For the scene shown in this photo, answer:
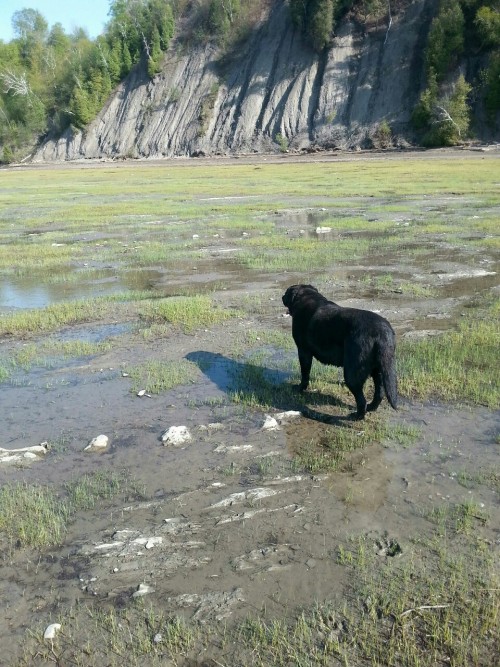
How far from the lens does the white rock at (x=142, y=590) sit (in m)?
4.28

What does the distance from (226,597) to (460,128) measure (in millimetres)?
64589

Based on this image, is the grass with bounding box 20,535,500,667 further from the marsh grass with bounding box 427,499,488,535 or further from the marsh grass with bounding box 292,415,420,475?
the marsh grass with bounding box 292,415,420,475

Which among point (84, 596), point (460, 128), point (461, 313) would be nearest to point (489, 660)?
point (84, 596)

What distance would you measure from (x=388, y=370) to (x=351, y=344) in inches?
19.8

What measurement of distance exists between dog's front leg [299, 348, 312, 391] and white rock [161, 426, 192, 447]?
1.76 meters

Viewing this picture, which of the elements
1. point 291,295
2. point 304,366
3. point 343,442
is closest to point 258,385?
point 304,366

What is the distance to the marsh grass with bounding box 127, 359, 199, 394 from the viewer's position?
8.29m

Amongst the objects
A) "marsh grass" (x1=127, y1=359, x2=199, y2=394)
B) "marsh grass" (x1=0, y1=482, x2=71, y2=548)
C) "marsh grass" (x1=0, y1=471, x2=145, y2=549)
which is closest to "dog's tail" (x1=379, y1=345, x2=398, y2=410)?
"marsh grass" (x1=0, y1=471, x2=145, y2=549)

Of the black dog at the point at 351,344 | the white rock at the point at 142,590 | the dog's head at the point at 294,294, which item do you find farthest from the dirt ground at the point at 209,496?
the dog's head at the point at 294,294

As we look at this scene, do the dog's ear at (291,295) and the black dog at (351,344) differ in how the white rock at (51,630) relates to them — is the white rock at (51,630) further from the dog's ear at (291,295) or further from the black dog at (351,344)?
the dog's ear at (291,295)

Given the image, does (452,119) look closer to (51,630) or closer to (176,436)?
(176,436)

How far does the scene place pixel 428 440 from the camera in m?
6.42

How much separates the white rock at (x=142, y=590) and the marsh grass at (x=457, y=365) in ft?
14.2

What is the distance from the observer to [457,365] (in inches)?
325
